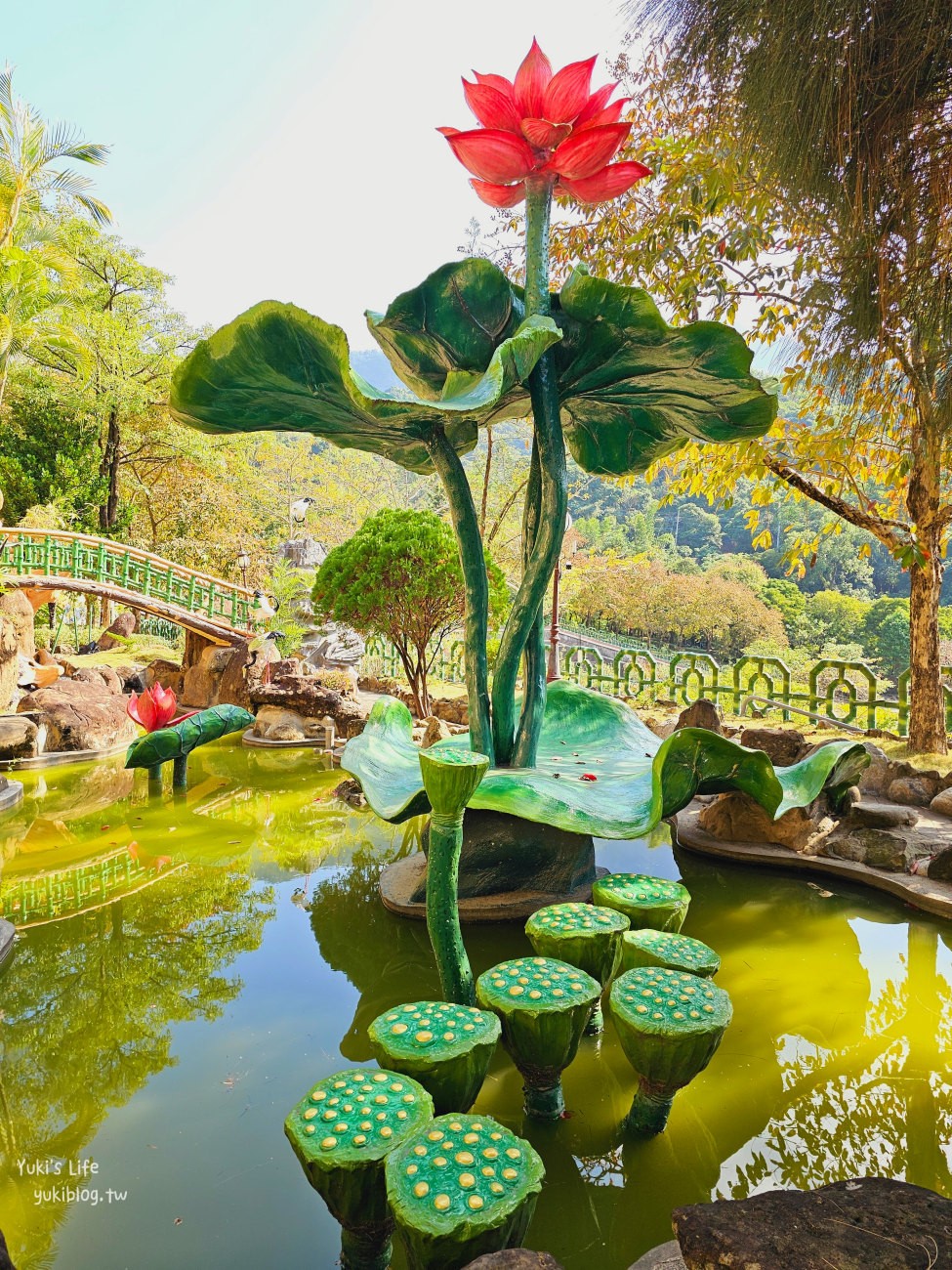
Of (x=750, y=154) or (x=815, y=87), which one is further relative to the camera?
(x=750, y=154)

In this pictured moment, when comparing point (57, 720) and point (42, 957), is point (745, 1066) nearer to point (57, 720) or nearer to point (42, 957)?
point (42, 957)

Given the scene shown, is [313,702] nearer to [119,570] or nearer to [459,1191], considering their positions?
[459,1191]

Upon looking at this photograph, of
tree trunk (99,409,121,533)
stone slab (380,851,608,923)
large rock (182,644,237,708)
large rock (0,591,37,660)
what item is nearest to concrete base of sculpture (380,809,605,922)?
stone slab (380,851,608,923)

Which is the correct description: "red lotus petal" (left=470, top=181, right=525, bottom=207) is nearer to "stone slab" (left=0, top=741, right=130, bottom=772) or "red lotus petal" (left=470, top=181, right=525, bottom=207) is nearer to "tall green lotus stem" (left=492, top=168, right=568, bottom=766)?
"tall green lotus stem" (left=492, top=168, right=568, bottom=766)

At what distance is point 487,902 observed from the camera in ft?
10.9

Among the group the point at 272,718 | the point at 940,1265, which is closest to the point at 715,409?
the point at 940,1265

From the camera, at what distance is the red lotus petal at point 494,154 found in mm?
3010

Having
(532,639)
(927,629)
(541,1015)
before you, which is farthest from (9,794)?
(927,629)

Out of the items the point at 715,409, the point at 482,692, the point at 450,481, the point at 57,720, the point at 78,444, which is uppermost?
the point at 78,444

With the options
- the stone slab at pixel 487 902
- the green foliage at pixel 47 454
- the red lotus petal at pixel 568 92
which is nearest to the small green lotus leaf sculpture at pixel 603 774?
the stone slab at pixel 487 902

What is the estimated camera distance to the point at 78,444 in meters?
16.7

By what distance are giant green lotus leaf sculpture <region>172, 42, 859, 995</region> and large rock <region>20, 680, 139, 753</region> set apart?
12.7 ft

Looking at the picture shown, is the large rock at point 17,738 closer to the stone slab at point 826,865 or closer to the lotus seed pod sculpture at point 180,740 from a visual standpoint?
the lotus seed pod sculpture at point 180,740

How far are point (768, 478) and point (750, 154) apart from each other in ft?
12.9
